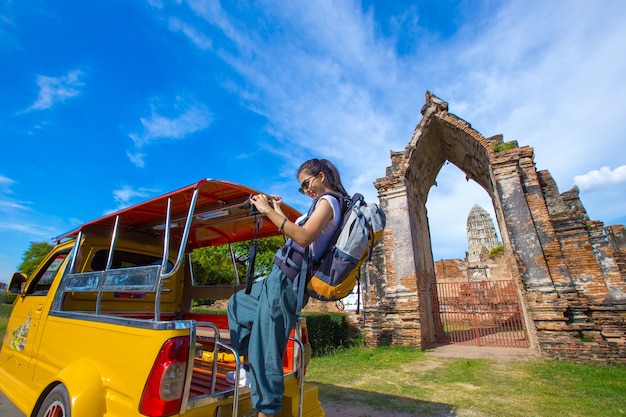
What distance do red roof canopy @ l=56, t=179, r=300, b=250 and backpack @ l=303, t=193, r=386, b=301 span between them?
0.55 meters

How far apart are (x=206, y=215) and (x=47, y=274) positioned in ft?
7.47

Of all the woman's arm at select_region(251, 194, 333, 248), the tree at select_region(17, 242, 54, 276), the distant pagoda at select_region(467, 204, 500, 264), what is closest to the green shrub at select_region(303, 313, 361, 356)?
the woman's arm at select_region(251, 194, 333, 248)

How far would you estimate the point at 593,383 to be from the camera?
17.5 feet

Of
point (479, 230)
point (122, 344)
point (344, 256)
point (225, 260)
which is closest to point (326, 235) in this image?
point (344, 256)

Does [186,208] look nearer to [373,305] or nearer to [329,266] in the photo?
[329,266]

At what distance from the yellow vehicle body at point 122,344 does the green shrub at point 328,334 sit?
5220 mm

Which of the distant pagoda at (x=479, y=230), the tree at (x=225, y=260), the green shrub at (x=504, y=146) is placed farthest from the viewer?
the distant pagoda at (x=479, y=230)

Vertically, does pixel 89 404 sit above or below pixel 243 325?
below

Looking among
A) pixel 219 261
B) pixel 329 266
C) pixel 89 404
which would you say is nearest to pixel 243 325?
pixel 329 266

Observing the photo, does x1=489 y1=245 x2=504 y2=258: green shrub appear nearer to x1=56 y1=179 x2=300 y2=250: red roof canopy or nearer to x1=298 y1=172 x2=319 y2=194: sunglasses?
x1=56 y1=179 x2=300 y2=250: red roof canopy

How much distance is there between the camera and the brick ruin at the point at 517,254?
23.6ft

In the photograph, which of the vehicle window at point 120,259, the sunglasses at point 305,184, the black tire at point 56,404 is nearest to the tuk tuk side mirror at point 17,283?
the vehicle window at point 120,259

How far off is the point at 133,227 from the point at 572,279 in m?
9.64

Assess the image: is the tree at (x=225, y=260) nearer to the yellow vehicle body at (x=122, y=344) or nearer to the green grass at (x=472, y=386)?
the green grass at (x=472, y=386)
